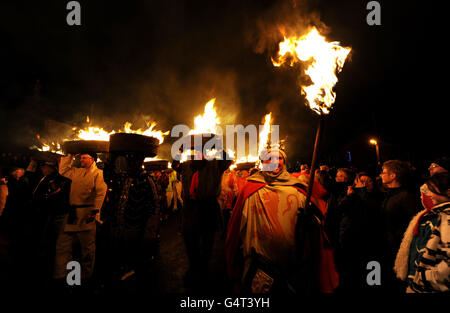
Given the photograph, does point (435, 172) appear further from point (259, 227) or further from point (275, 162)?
point (259, 227)

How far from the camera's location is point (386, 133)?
2086 cm

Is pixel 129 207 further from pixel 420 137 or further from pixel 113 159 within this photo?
pixel 420 137

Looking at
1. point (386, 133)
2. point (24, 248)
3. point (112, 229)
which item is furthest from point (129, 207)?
point (386, 133)

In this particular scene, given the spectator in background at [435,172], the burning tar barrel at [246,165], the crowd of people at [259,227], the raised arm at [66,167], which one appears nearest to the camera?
the spectator in background at [435,172]

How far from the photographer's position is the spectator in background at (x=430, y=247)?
2051mm

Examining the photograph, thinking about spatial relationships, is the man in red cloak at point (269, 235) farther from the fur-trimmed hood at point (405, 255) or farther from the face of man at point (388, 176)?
A: the face of man at point (388, 176)

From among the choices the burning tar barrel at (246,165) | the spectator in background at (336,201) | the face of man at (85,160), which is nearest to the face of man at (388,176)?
the spectator in background at (336,201)

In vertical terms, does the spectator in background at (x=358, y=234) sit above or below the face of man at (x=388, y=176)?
below

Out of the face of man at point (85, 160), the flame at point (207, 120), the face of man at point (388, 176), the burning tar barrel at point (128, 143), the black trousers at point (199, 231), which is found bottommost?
the black trousers at point (199, 231)

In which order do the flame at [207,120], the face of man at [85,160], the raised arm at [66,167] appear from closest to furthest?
the raised arm at [66,167] < the face of man at [85,160] < the flame at [207,120]

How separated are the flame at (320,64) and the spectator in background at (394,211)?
2.31m

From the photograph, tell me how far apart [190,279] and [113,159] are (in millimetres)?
2886

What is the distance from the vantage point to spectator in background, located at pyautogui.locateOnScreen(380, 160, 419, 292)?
139 inches

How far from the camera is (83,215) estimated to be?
4297 mm
